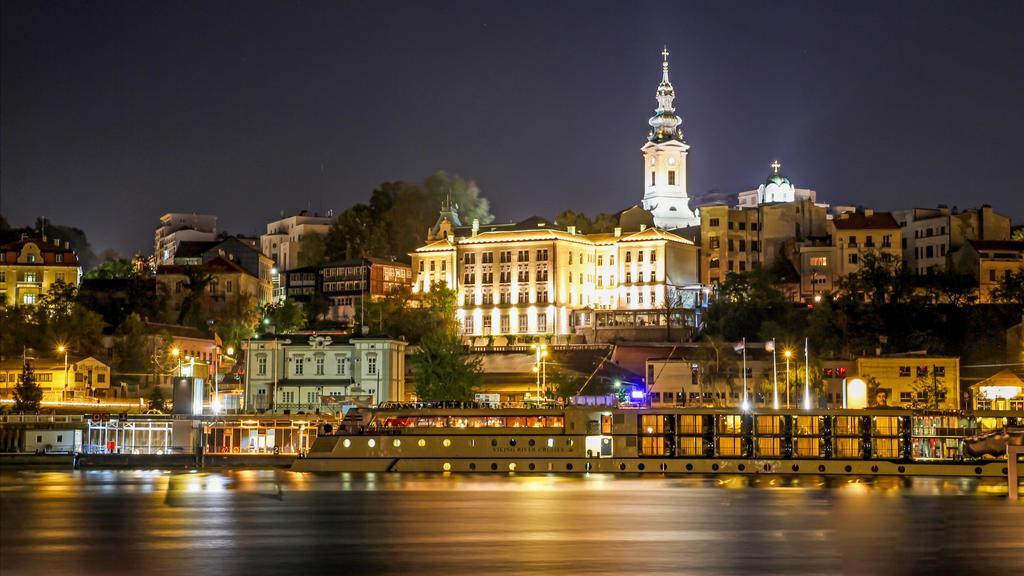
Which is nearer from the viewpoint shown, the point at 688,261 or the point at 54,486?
the point at 54,486

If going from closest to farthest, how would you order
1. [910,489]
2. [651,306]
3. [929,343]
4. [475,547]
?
1. [475,547]
2. [910,489]
3. [929,343]
4. [651,306]

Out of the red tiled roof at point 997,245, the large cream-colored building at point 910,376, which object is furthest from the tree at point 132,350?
the red tiled roof at point 997,245

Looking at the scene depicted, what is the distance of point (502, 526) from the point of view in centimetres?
4191

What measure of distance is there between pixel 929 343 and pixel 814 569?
60013mm

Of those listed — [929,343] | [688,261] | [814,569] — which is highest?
[688,261]

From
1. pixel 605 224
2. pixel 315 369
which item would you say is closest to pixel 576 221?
pixel 605 224

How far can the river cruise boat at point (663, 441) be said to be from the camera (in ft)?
187

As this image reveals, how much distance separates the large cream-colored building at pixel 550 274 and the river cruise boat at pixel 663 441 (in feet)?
206

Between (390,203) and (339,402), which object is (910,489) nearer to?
(339,402)

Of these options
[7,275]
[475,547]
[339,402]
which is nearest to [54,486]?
[475,547]

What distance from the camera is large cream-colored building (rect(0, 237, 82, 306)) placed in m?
116

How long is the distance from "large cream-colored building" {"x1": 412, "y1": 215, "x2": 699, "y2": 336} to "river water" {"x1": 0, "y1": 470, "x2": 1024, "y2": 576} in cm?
6551

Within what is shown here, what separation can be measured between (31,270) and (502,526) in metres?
85.4

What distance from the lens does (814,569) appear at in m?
34.1
